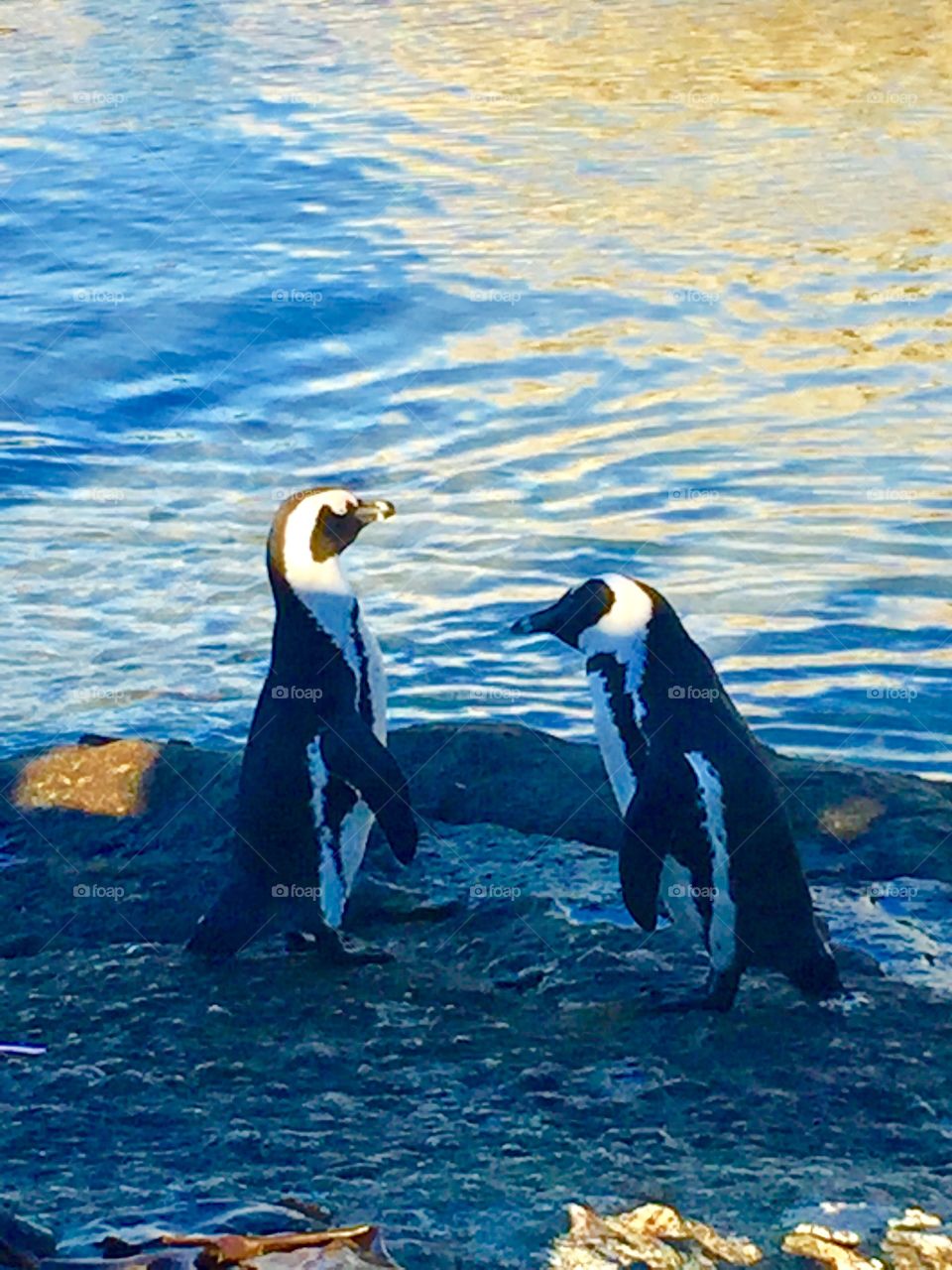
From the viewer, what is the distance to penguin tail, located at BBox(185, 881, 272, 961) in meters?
4.60

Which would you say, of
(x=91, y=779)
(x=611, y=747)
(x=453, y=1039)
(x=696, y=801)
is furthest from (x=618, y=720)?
(x=91, y=779)

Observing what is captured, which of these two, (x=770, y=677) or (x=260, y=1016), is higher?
(x=260, y=1016)

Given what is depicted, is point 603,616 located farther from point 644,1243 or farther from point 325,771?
point 644,1243

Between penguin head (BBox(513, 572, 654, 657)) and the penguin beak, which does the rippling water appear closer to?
the penguin beak

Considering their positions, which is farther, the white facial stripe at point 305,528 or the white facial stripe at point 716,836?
the white facial stripe at point 305,528

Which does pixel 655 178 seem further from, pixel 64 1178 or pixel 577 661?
pixel 64 1178

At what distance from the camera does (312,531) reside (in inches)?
197

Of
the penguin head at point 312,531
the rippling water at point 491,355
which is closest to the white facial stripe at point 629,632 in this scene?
the penguin head at point 312,531

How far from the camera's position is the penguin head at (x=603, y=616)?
15.7 feet

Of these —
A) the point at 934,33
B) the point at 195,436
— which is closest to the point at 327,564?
the point at 195,436

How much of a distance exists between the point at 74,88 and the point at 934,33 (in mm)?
8343

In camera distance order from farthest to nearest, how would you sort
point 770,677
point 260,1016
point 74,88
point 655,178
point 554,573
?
point 74,88 → point 655,178 → point 554,573 → point 770,677 → point 260,1016

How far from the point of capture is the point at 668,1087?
3.98 m

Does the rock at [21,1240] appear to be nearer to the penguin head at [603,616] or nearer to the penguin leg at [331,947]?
the penguin leg at [331,947]
